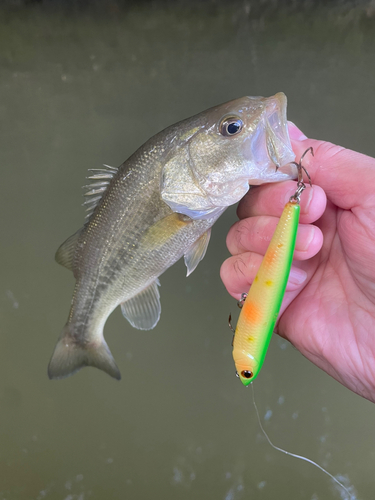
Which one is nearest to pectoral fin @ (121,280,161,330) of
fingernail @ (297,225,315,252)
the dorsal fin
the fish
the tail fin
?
the fish

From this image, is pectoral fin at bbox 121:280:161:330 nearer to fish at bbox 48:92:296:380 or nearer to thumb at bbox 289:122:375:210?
fish at bbox 48:92:296:380

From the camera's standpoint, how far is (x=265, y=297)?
46 cm

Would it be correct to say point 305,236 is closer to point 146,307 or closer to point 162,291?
point 146,307

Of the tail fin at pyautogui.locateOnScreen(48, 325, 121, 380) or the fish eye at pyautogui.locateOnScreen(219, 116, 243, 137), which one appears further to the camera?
the tail fin at pyautogui.locateOnScreen(48, 325, 121, 380)

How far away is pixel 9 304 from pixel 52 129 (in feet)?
2.54

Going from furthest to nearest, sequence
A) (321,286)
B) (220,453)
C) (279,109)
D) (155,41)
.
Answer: (220,453)
(155,41)
(321,286)
(279,109)

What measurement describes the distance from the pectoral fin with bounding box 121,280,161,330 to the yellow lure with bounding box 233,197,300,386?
35cm

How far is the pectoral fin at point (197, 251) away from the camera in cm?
68

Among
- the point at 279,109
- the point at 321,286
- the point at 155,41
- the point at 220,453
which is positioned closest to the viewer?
the point at 279,109

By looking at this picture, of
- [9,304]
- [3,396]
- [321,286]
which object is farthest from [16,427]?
[321,286]

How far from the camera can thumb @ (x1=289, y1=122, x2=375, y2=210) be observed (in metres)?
0.55

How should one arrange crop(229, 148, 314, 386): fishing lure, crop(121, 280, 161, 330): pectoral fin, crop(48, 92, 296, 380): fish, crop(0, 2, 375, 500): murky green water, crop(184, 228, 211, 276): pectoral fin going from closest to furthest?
crop(229, 148, 314, 386): fishing lure, crop(48, 92, 296, 380): fish, crop(184, 228, 211, 276): pectoral fin, crop(121, 280, 161, 330): pectoral fin, crop(0, 2, 375, 500): murky green water

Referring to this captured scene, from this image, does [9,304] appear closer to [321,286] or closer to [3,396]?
[3,396]

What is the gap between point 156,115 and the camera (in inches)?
47.2
